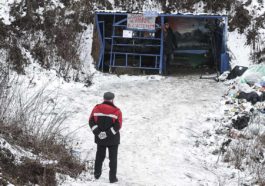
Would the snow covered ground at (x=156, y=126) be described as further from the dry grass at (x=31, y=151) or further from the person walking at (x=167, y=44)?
the person walking at (x=167, y=44)

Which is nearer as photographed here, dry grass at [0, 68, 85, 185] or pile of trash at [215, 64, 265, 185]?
dry grass at [0, 68, 85, 185]

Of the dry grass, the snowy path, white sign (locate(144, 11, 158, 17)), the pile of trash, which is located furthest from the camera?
white sign (locate(144, 11, 158, 17))

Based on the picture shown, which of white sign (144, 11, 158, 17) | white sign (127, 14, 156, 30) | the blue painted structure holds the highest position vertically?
white sign (144, 11, 158, 17)

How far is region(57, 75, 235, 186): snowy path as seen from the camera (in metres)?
8.84

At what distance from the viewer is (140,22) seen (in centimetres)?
1716

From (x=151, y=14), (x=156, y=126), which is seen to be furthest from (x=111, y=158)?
(x=151, y=14)

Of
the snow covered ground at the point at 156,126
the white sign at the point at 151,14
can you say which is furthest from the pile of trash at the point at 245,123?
the white sign at the point at 151,14

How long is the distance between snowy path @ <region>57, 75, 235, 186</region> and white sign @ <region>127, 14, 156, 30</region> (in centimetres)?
187

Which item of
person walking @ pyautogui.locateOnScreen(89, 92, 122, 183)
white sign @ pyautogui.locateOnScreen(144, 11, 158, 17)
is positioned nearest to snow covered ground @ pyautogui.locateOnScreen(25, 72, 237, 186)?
person walking @ pyautogui.locateOnScreen(89, 92, 122, 183)

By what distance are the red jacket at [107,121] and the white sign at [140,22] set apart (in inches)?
386

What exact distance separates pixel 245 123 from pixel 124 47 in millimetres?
7088

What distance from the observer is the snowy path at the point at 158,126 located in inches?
348

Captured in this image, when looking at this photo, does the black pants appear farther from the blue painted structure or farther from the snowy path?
the blue painted structure

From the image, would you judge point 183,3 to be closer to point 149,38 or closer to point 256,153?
point 149,38
